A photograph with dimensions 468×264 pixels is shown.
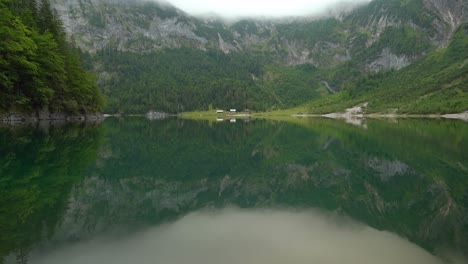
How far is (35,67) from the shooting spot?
59.5m

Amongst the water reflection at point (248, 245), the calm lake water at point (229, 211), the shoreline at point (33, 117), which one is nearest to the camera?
the water reflection at point (248, 245)

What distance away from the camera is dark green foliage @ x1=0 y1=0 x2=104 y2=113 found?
5581 cm

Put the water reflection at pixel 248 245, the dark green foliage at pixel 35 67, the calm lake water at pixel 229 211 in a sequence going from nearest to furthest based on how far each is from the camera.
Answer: the water reflection at pixel 248 245 < the calm lake water at pixel 229 211 < the dark green foliage at pixel 35 67

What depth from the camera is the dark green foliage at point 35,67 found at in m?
55.8

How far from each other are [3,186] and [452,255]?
59.2 ft

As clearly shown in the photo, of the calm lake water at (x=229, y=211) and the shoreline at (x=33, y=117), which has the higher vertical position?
the shoreline at (x=33, y=117)

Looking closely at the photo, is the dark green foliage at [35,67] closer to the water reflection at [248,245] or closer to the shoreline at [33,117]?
Result: the shoreline at [33,117]

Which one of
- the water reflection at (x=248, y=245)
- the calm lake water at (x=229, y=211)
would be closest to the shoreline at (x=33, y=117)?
the calm lake water at (x=229, y=211)

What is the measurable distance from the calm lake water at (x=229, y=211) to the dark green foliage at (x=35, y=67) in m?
37.2

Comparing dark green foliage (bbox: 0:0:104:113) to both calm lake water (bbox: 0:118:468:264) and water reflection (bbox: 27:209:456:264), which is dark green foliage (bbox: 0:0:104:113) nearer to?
calm lake water (bbox: 0:118:468:264)

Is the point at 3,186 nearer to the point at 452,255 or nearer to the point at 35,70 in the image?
the point at 452,255

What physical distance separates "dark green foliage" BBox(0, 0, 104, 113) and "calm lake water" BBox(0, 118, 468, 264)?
3725 cm

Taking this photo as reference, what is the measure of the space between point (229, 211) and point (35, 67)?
59016 mm

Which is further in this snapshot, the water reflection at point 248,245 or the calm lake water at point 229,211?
the calm lake water at point 229,211
